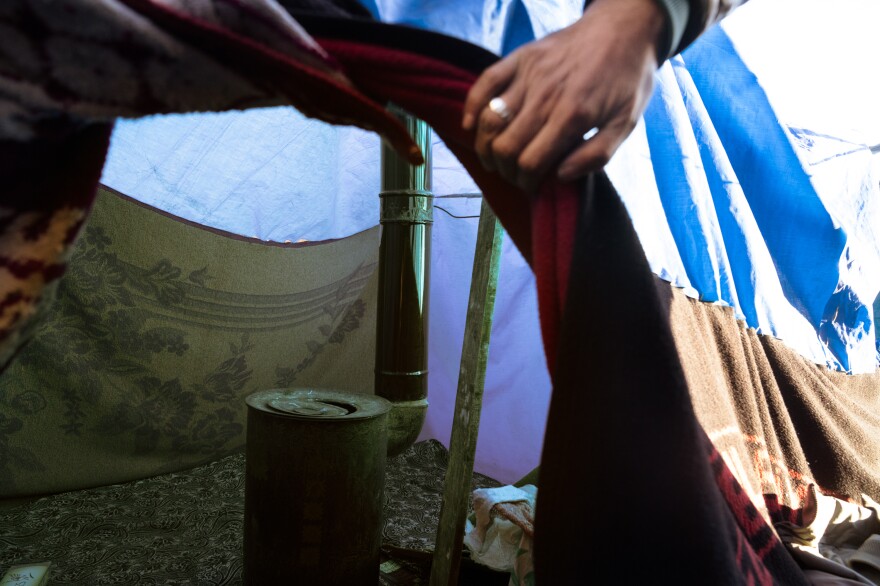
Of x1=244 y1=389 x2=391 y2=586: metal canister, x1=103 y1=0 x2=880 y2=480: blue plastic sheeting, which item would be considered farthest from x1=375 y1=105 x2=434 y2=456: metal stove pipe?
x1=103 y1=0 x2=880 y2=480: blue plastic sheeting

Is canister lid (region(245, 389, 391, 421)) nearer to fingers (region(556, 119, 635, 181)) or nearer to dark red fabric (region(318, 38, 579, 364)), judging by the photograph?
dark red fabric (region(318, 38, 579, 364))

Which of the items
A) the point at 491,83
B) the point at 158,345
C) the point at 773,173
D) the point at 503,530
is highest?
the point at 773,173

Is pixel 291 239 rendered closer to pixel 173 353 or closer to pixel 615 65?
pixel 173 353

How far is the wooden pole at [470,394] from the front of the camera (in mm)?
1133

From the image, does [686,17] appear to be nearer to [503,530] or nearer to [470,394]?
[470,394]

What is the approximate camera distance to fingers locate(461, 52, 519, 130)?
420 millimetres

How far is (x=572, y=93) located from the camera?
0.40 meters

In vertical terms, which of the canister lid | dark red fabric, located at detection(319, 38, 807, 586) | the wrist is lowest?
the canister lid

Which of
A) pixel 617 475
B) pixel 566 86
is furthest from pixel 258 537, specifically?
pixel 566 86

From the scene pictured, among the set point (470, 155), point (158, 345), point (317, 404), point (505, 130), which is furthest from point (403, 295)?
point (505, 130)

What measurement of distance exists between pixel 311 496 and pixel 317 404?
24cm

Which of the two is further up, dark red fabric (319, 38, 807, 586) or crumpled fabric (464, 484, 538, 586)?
dark red fabric (319, 38, 807, 586)

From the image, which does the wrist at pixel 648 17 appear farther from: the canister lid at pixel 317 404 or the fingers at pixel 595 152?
the canister lid at pixel 317 404

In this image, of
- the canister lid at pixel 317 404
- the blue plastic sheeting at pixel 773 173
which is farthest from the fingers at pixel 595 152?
the canister lid at pixel 317 404
